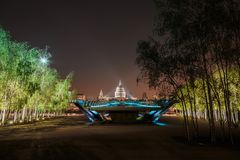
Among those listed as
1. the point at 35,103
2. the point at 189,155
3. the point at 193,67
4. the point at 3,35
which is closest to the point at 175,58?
the point at 193,67

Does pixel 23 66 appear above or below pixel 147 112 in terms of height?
above

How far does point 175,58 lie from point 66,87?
6484 centimetres

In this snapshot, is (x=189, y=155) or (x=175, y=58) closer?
(x=189, y=155)

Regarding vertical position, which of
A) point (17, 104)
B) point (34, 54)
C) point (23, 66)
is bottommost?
point (17, 104)

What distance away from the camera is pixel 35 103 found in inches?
2395

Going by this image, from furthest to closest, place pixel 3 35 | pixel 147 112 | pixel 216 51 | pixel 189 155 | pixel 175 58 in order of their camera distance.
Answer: pixel 147 112
pixel 3 35
pixel 175 58
pixel 216 51
pixel 189 155

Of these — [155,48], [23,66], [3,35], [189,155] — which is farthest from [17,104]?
[189,155]

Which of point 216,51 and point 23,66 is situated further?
point 23,66

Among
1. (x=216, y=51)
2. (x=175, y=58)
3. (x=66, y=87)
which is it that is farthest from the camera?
(x=66, y=87)

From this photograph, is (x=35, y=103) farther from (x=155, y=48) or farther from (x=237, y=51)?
(x=237, y=51)

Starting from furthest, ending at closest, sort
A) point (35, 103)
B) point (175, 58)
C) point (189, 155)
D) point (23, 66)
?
point (35, 103), point (23, 66), point (175, 58), point (189, 155)

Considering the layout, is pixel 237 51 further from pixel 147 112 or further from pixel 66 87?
pixel 66 87

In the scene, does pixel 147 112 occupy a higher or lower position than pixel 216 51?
lower

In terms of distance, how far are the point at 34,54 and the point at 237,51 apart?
38.0 metres
